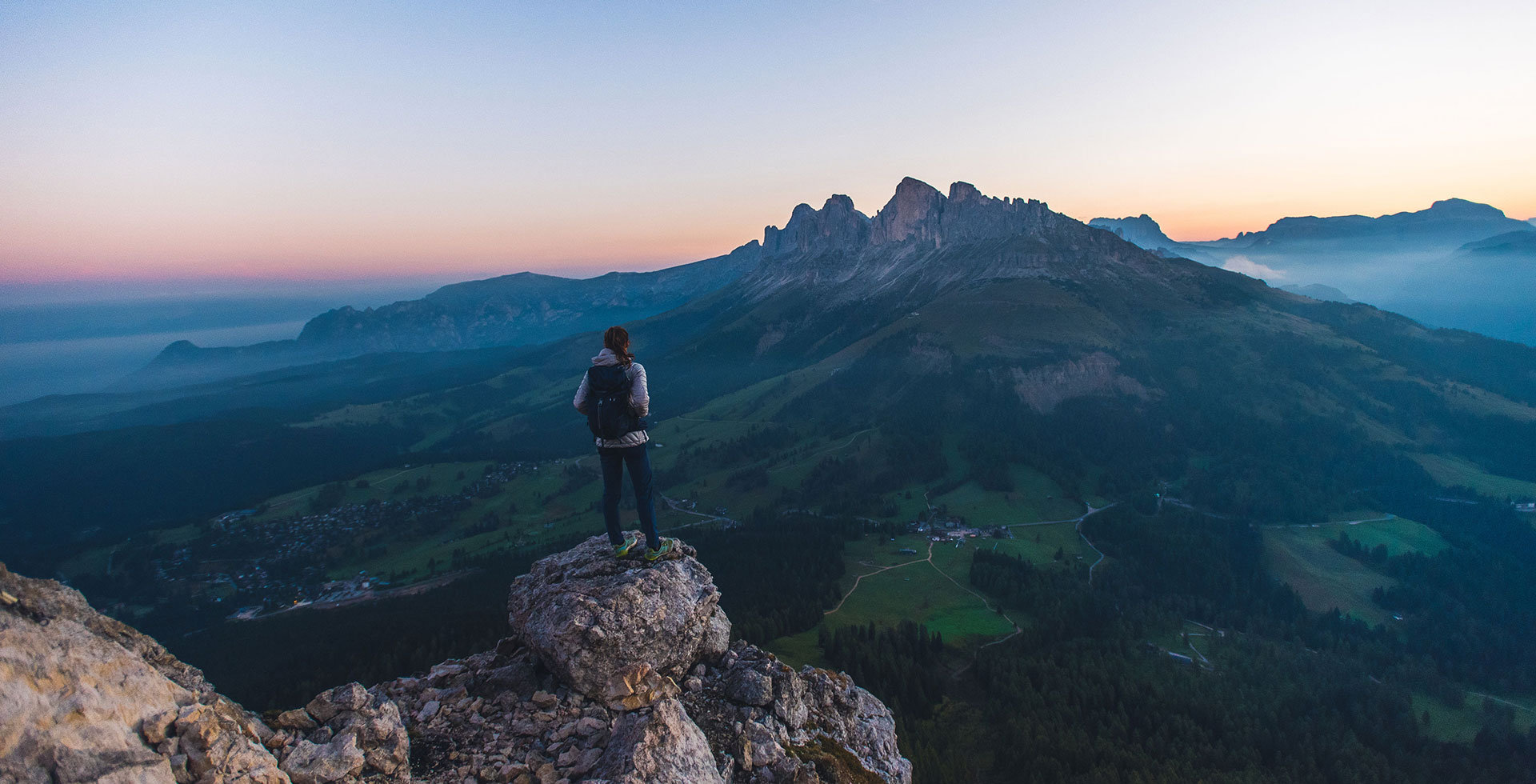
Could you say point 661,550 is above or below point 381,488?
above

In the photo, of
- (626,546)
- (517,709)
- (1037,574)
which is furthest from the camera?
(1037,574)

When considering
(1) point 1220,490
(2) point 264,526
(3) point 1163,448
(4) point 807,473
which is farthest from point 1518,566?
(2) point 264,526

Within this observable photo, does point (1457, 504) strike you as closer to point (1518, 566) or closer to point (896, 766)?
point (1518, 566)

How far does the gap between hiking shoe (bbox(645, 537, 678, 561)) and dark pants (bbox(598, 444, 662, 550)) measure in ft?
0.53

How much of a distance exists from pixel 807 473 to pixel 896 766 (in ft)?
498

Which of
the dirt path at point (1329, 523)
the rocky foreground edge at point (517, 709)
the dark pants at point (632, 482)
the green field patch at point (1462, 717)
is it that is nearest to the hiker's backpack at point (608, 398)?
the dark pants at point (632, 482)

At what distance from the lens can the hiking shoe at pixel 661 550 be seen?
17.4 metres

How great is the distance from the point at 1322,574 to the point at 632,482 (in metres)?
153

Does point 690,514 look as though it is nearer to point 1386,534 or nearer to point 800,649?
point 800,649

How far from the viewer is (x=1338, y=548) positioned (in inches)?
4980

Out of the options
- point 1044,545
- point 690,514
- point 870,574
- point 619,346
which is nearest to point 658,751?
point 619,346

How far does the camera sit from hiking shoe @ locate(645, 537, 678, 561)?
17423 mm

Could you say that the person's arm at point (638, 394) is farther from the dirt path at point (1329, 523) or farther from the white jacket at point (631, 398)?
the dirt path at point (1329, 523)

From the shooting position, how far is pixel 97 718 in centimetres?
858
